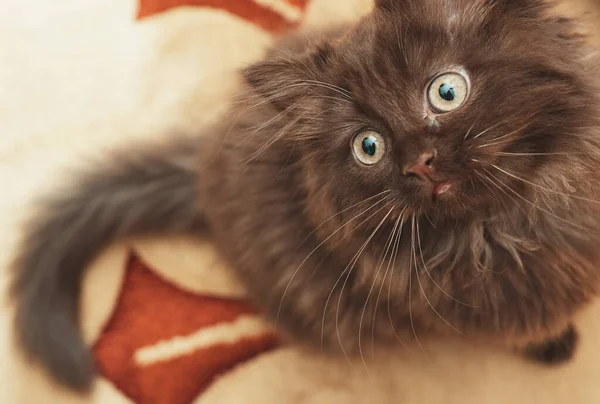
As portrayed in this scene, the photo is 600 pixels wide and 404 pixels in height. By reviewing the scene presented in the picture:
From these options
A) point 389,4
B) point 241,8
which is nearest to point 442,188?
point 389,4

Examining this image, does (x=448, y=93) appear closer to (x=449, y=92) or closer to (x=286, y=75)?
(x=449, y=92)

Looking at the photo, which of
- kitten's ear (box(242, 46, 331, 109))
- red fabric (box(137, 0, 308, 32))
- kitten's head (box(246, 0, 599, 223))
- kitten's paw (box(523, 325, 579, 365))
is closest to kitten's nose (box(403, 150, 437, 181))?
kitten's head (box(246, 0, 599, 223))

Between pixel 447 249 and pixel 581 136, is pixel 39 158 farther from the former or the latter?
pixel 581 136

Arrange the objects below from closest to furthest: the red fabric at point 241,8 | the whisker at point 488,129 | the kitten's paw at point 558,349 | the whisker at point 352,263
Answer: the whisker at point 488,129
the whisker at point 352,263
the kitten's paw at point 558,349
the red fabric at point 241,8

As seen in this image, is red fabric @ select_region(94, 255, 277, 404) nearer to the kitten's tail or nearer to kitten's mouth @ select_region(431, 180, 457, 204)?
the kitten's tail

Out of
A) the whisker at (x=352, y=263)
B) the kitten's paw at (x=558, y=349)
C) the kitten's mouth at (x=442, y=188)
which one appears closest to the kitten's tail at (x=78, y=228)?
the whisker at (x=352, y=263)

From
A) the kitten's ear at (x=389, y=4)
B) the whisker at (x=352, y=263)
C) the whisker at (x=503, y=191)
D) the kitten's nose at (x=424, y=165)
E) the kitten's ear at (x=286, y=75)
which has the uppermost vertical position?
the kitten's ear at (x=389, y=4)

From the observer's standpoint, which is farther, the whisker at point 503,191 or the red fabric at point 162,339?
the red fabric at point 162,339

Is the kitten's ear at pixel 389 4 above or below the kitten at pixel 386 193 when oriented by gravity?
above

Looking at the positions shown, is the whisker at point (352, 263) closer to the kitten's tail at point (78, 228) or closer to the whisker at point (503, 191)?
the whisker at point (503, 191)
